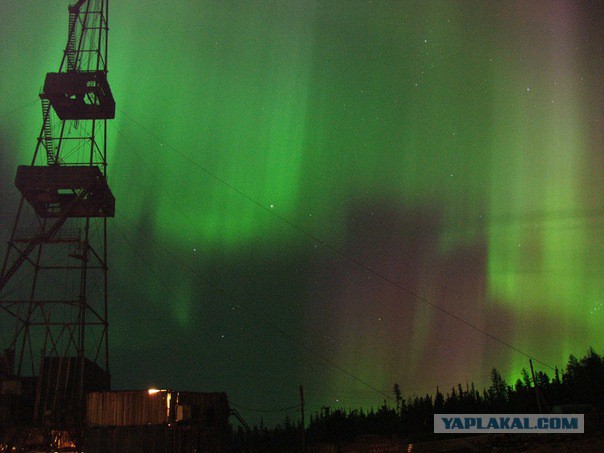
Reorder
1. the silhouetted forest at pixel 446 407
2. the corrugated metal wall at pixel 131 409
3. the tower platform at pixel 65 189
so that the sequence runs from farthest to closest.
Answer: the silhouetted forest at pixel 446 407, the tower platform at pixel 65 189, the corrugated metal wall at pixel 131 409

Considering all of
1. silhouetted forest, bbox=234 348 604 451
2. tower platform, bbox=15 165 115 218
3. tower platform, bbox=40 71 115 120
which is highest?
tower platform, bbox=40 71 115 120

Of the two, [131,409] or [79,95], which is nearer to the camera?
[131,409]

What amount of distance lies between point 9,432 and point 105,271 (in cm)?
1113

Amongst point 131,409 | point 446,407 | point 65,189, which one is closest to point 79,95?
point 65,189

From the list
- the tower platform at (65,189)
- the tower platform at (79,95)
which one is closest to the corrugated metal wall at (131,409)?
the tower platform at (65,189)

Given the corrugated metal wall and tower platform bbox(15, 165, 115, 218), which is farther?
tower platform bbox(15, 165, 115, 218)

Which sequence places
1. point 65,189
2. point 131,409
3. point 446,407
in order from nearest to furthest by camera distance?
point 131,409, point 65,189, point 446,407

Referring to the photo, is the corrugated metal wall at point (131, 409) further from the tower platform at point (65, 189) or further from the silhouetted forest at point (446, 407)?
the silhouetted forest at point (446, 407)

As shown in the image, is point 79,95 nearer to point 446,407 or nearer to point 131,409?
point 131,409

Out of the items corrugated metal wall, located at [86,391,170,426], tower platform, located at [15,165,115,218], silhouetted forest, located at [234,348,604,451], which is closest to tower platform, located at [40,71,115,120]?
tower platform, located at [15,165,115,218]

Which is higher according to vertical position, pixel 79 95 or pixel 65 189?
pixel 79 95

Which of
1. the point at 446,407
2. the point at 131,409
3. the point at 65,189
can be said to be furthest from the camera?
the point at 446,407

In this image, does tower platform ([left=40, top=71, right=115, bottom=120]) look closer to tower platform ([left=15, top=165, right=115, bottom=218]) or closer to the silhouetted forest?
tower platform ([left=15, top=165, right=115, bottom=218])

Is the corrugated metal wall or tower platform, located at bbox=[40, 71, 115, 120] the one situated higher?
tower platform, located at bbox=[40, 71, 115, 120]
